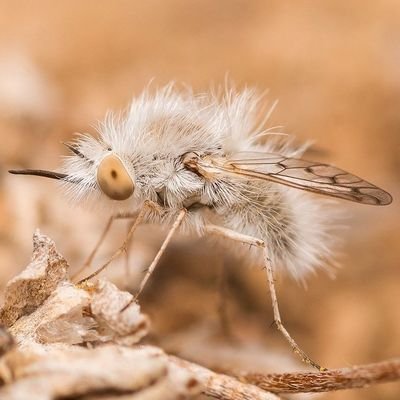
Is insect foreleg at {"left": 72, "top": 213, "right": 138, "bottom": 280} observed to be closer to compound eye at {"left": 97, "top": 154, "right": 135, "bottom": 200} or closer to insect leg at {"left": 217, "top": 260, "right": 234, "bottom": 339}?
compound eye at {"left": 97, "top": 154, "right": 135, "bottom": 200}

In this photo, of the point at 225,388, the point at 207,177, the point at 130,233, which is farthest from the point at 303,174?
the point at 225,388

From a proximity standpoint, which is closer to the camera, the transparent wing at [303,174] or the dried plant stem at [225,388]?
the dried plant stem at [225,388]

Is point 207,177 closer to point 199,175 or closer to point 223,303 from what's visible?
point 199,175

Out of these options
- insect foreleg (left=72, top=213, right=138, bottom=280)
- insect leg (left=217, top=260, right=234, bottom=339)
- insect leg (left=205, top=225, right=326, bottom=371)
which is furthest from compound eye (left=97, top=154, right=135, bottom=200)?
insect leg (left=217, top=260, right=234, bottom=339)

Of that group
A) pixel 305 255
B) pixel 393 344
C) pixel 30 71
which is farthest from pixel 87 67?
pixel 393 344

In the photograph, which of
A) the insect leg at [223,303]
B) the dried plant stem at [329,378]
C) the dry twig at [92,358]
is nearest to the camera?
the dry twig at [92,358]

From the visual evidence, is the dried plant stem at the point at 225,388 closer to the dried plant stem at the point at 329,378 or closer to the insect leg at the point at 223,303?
the dried plant stem at the point at 329,378

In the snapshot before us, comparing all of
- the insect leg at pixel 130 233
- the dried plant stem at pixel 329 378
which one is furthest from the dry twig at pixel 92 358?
the insect leg at pixel 130 233
